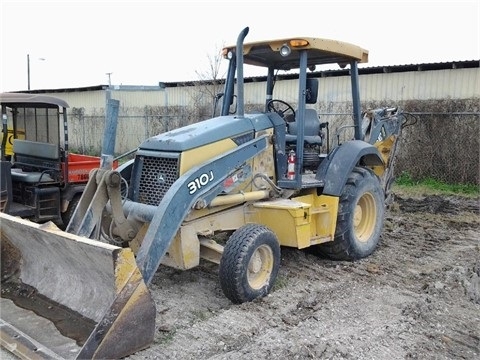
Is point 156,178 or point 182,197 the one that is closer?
point 182,197

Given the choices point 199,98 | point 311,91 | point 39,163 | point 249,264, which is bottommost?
point 249,264

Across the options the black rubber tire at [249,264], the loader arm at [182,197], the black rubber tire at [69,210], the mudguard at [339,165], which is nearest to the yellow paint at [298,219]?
the mudguard at [339,165]

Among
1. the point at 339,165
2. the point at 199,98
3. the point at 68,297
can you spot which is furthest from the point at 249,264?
the point at 199,98

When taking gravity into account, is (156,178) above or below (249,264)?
above

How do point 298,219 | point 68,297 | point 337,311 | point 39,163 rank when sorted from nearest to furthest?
point 68,297 → point 337,311 → point 298,219 → point 39,163

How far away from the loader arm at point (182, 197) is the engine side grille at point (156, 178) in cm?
26

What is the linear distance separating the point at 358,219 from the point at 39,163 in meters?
4.99

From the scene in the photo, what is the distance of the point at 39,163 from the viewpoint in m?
7.90

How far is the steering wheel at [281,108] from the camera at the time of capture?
19.6ft

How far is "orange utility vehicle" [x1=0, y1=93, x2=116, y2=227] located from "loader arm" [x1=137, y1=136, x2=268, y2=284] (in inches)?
142

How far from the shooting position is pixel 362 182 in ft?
19.2

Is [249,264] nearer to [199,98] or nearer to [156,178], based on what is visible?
[156,178]

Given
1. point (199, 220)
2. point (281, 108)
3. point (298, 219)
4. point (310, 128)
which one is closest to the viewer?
point (199, 220)

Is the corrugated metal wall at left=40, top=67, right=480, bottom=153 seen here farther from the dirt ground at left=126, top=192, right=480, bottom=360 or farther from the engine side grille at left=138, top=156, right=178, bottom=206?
the dirt ground at left=126, top=192, right=480, bottom=360
